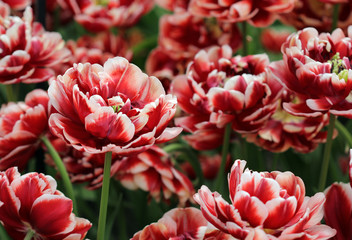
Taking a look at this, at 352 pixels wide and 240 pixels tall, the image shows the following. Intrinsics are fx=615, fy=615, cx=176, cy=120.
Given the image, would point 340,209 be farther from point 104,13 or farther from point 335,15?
point 104,13

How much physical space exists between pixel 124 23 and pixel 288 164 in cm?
40

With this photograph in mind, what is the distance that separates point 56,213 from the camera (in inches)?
18.6

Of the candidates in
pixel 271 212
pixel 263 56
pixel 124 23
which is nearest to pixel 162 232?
pixel 271 212

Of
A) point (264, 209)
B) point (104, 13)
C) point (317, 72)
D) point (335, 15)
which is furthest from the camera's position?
point (104, 13)

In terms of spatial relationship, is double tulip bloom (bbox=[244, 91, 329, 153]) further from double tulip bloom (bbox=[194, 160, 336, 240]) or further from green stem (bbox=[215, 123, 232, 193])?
double tulip bloom (bbox=[194, 160, 336, 240])

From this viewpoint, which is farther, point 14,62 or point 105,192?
point 14,62

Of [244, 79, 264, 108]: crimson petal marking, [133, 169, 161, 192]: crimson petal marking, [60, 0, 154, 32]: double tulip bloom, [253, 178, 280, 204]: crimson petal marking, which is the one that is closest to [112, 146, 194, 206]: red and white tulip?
[133, 169, 161, 192]: crimson petal marking

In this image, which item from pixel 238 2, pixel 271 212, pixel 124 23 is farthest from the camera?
pixel 124 23

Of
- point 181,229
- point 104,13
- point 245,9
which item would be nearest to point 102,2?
point 104,13

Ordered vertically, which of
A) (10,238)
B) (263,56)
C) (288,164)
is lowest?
(288,164)

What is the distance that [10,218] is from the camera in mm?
490

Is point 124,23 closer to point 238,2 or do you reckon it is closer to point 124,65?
point 238,2

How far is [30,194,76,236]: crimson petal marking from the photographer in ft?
1.54

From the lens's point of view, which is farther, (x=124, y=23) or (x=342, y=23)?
(x=124, y=23)
